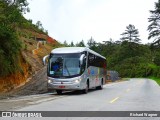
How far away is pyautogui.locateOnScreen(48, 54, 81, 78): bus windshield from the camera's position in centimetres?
2409

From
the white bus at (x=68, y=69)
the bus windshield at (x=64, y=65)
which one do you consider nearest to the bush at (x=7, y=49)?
the white bus at (x=68, y=69)

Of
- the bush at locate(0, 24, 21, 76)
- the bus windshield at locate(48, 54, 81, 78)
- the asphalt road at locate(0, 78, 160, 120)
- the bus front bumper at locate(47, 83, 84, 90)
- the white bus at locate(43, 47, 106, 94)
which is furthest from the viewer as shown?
the bush at locate(0, 24, 21, 76)

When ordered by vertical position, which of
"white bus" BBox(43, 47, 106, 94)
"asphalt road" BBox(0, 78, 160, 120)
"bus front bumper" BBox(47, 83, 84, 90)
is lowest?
"asphalt road" BBox(0, 78, 160, 120)

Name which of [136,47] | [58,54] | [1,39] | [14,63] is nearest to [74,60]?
[58,54]

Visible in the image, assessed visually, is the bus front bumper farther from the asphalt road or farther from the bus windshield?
the asphalt road

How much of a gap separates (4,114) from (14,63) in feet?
64.6

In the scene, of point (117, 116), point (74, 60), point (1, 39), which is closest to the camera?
point (117, 116)

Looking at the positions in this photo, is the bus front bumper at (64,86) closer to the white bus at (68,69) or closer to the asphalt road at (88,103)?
the white bus at (68,69)

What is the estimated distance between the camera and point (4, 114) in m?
12.6

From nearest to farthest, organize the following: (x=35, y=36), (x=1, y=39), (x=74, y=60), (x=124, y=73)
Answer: (x=74, y=60)
(x=1, y=39)
(x=35, y=36)
(x=124, y=73)

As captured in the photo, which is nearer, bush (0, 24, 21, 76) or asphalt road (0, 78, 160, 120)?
asphalt road (0, 78, 160, 120)

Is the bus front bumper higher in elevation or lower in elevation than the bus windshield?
lower

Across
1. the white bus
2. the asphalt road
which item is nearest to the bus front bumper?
the white bus

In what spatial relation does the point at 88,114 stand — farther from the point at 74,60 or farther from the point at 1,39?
the point at 1,39
